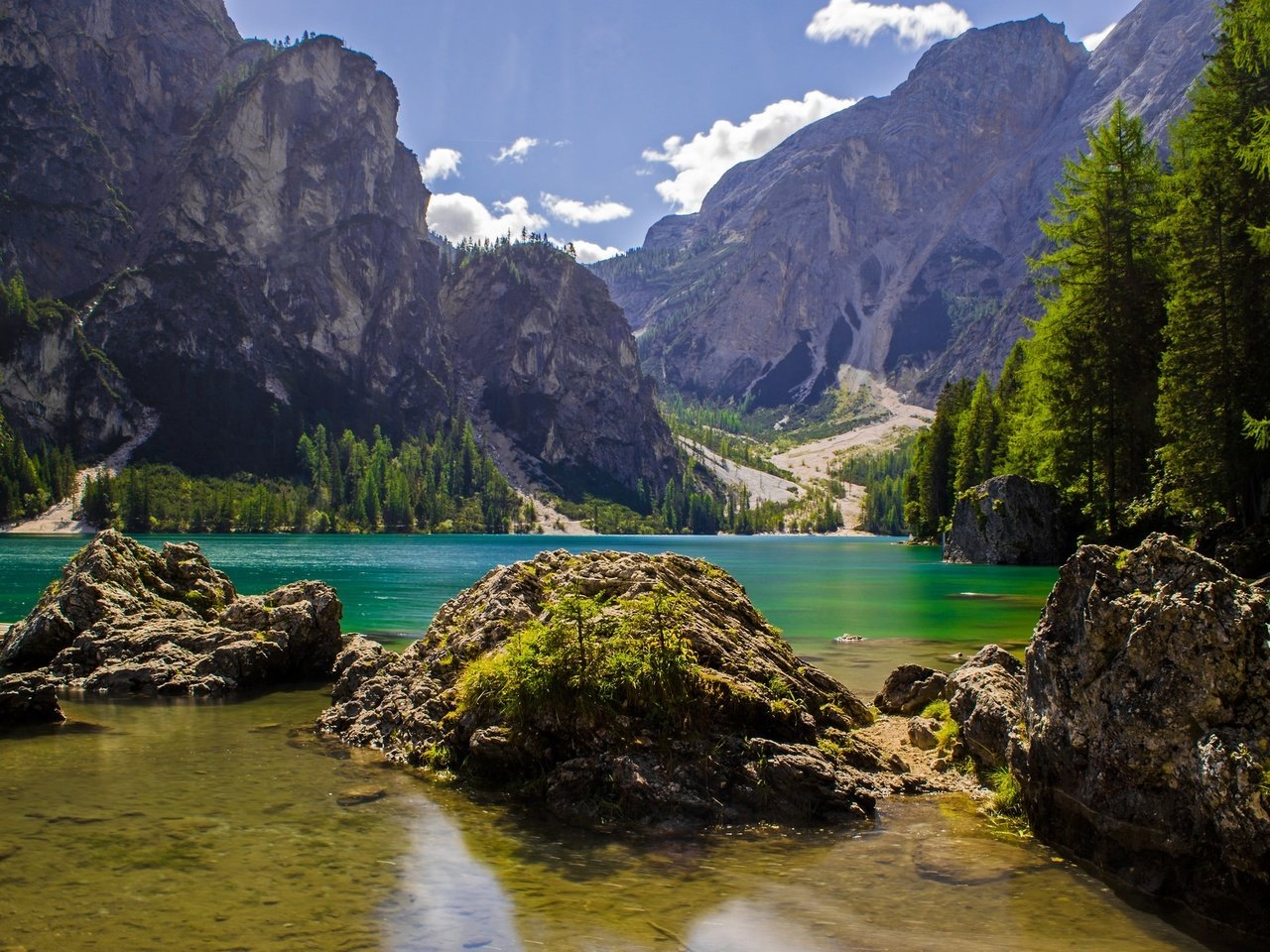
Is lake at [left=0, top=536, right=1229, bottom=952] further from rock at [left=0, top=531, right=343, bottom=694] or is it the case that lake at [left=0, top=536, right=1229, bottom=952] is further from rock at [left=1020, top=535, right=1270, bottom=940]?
rock at [left=0, top=531, right=343, bottom=694]

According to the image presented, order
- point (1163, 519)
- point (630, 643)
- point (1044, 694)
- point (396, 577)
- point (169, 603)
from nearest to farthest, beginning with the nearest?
1. point (1044, 694)
2. point (630, 643)
3. point (169, 603)
4. point (1163, 519)
5. point (396, 577)

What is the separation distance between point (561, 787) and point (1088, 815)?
6.71 m

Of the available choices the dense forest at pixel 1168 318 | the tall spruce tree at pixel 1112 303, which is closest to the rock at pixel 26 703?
the dense forest at pixel 1168 318

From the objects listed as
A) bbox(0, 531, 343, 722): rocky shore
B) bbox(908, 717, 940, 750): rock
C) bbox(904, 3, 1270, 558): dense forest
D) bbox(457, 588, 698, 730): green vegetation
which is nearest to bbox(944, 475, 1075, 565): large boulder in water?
bbox(904, 3, 1270, 558): dense forest

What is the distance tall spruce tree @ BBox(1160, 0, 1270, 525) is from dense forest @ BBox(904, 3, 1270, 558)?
0.05 metres

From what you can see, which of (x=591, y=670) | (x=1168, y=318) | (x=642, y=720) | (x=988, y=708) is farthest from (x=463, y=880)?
(x=1168, y=318)

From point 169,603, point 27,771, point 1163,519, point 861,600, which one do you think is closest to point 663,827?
point 27,771

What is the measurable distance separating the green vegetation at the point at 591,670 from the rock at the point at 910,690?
22.0 feet

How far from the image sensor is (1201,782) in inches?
323

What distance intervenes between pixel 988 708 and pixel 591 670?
625 centimetres

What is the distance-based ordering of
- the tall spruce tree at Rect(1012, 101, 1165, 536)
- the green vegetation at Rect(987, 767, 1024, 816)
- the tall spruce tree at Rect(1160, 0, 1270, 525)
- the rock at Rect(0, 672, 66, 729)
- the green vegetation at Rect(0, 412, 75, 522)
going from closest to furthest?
the green vegetation at Rect(987, 767, 1024, 816) → the rock at Rect(0, 672, 66, 729) → the tall spruce tree at Rect(1160, 0, 1270, 525) → the tall spruce tree at Rect(1012, 101, 1165, 536) → the green vegetation at Rect(0, 412, 75, 522)

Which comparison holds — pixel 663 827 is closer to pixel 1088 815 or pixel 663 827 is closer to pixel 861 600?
pixel 1088 815

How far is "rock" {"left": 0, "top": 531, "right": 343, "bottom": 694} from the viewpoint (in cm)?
2170

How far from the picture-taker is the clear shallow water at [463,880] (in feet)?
25.7
